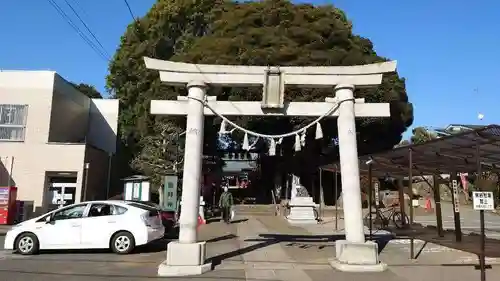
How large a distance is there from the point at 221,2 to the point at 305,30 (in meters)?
11.7

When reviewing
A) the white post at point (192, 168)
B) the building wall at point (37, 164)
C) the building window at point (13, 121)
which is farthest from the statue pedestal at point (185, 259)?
the building window at point (13, 121)

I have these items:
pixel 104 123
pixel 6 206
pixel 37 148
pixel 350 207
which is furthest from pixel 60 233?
pixel 104 123

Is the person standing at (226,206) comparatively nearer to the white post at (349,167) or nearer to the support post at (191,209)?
the support post at (191,209)

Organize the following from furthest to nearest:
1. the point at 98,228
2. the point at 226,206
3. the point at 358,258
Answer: the point at 226,206 → the point at 98,228 → the point at 358,258

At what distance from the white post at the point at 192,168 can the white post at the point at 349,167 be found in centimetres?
346

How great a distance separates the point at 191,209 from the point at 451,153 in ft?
21.7

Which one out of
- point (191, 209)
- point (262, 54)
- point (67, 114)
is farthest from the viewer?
point (67, 114)

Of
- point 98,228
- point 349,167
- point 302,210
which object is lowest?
point 98,228

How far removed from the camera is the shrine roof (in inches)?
325

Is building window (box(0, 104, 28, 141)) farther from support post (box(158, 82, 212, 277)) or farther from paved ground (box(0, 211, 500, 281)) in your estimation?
support post (box(158, 82, 212, 277))

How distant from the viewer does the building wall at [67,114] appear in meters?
28.3

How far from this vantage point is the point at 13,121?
2725cm

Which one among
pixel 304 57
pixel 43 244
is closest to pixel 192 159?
pixel 43 244

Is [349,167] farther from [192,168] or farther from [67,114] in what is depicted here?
[67,114]
